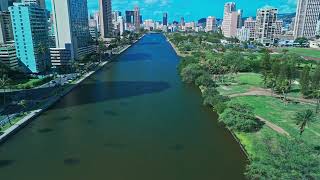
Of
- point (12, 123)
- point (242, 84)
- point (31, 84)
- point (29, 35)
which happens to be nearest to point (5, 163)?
point (12, 123)

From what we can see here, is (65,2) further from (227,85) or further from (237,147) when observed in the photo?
(237,147)

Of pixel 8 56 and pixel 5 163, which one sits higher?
pixel 8 56

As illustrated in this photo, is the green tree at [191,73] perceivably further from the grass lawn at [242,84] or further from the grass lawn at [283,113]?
the grass lawn at [283,113]

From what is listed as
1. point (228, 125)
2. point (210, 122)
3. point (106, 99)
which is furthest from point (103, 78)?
point (228, 125)

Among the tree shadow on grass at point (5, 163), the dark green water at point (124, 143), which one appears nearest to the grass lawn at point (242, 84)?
the dark green water at point (124, 143)

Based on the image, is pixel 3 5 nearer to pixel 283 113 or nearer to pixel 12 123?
pixel 12 123

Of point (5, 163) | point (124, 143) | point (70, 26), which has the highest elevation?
point (70, 26)

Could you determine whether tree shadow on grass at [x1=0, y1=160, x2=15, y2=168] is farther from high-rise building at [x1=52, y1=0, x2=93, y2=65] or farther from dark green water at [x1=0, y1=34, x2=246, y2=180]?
high-rise building at [x1=52, y1=0, x2=93, y2=65]
